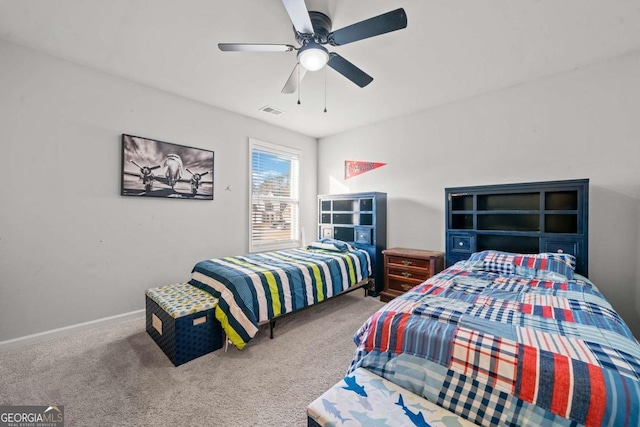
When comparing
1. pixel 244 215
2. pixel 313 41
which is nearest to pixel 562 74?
pixel 313 41

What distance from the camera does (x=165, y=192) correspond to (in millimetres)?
3258

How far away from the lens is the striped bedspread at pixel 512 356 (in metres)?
0.95

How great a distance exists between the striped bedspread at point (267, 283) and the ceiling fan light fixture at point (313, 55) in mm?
1918

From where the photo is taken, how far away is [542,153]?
294 cm

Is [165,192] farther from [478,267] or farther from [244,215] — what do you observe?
[478,267]

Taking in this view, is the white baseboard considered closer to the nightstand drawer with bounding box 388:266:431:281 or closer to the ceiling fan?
the ceiling fan

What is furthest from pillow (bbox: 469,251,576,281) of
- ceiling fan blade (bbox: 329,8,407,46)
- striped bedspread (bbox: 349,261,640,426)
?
ceiling fan blade (bbox: 329,8,407,46)

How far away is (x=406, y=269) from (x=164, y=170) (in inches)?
132

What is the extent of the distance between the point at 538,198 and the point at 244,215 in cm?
379

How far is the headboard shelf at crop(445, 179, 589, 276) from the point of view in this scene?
8.28ft

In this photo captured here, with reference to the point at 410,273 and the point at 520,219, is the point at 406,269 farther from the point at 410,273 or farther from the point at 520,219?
the point at 520,219

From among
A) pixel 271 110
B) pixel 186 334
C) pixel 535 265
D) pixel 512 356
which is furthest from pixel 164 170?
pixel 535 265

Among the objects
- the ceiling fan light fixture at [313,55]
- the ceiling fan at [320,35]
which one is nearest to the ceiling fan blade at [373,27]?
the ceiling fan at [320,35]

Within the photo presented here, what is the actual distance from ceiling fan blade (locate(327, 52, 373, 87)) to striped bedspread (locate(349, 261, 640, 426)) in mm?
1851
